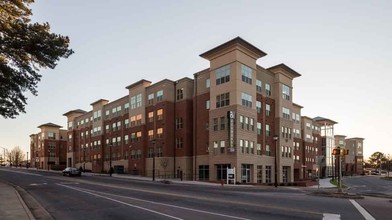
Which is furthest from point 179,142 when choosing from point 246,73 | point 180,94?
point 246,73

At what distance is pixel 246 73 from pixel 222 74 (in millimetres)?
3677

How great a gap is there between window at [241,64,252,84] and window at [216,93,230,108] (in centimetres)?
357

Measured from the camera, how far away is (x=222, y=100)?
51938 millimetres

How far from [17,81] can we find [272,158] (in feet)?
146

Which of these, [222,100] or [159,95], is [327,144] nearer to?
[159,95]

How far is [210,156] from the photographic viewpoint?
5262 cm

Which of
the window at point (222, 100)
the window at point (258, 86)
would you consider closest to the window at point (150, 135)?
the window at point (222, 100)

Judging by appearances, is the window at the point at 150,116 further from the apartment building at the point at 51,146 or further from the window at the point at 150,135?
the apartment building at the point at 51,146

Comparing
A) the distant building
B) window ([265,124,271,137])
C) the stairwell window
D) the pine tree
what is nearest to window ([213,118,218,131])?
window ([265,124,271,137])

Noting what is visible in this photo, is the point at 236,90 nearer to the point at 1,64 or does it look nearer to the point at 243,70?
the point at 243,70

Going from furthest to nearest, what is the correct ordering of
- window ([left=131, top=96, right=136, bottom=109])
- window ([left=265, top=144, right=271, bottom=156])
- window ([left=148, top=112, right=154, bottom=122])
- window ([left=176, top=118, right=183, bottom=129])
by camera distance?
Result: window ([left=131, top=96, right=136, bottom=109]) → window ([left=148, top=112, right=154, bottom=122]) → window ([left=176, top=118, right=183, bottom=129]) → window ([left=265, top=144, right=271, bottom=156])

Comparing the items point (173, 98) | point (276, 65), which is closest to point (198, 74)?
point (173, 98)

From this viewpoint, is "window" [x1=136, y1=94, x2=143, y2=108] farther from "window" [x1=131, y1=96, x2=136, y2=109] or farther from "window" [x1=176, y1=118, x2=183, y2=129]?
"window" [x1=176, y1=118, x2=183, y2=129]

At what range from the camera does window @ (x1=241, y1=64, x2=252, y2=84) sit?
51.7 m
